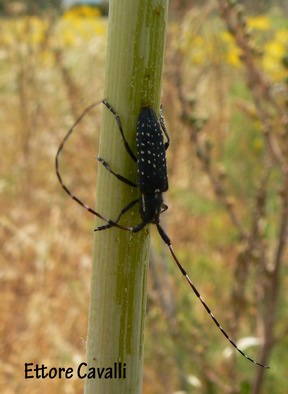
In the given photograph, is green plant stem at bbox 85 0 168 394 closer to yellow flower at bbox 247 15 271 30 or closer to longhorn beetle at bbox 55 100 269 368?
longhorn beetle at bbox 55 100 269 368

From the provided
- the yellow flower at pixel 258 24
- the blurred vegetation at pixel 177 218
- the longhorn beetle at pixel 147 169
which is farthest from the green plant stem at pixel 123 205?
the yellow flower at pixel 258 24

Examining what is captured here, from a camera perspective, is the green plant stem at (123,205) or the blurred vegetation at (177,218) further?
the blurred vegetation at (177,218)

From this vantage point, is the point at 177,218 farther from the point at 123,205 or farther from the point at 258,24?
the point at 123,205

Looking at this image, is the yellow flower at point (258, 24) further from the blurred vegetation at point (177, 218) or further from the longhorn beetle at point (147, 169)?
the longhorn beetle at point (147, 169)

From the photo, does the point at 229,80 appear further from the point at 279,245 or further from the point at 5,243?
the point at 279,245

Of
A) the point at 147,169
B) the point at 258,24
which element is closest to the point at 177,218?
the point at 258,24
